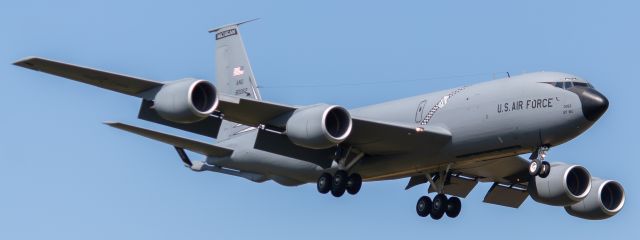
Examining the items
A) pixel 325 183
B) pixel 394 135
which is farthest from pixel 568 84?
pixel 325 183

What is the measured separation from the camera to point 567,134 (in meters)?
49.5

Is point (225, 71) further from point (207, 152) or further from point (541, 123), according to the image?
point (541, 123)

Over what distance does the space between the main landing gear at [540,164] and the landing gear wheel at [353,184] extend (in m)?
5.91

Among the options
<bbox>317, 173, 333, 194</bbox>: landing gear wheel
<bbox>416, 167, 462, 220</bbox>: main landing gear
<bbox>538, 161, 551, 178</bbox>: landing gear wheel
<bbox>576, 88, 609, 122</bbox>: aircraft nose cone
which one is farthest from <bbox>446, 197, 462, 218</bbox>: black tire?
<bbox>576, 88, 609, 122</bbox>: aircraft nose cone

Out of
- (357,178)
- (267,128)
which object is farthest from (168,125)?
(357,178)

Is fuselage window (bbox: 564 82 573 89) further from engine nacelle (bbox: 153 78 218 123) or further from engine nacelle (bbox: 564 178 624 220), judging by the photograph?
engine nacelle (bbox: 153 78 218 123)

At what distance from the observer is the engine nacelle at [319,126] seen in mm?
49281

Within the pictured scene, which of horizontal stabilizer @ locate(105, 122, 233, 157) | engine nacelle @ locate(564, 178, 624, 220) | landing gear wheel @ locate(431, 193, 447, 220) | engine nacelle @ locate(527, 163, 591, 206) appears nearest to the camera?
horizontal stabilizer @ locate(105, 122, 233, 157)

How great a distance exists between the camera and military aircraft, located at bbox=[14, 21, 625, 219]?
49.3m

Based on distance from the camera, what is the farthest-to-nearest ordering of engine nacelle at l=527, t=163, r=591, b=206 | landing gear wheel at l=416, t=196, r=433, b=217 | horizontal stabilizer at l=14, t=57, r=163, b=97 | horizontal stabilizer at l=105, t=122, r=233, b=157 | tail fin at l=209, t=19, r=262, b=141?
tail fin at l=209, t=19, r=262, b=141
engine nacelle at l=527, t=163, r=591, b=206
landing gear wheel at l=416, t=196, r=433, b=217
horizontal stabilizer at l=105, t=122, r=233, b=157
horizontal stabilizer at l=14, t=57, r=163, b=97

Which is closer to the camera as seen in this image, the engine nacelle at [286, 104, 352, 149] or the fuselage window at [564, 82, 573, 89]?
the engine nacelle at [286, 104, 352, 149]

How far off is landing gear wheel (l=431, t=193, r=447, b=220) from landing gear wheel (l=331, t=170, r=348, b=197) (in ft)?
10.8

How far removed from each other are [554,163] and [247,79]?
1179 cm

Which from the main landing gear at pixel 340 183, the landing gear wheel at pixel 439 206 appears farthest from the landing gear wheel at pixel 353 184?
the landing gear wheel at pixel 439 206
